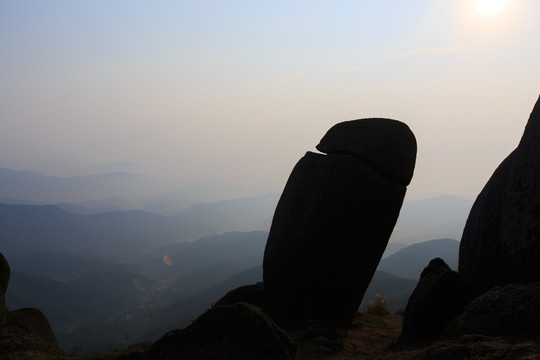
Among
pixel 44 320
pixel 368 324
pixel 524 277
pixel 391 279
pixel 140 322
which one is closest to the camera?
pixel 524 277

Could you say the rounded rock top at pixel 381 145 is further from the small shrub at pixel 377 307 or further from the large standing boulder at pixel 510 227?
the small shrub at pixel 377 307

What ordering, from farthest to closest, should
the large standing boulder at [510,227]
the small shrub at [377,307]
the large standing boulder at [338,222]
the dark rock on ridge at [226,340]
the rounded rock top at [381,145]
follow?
the small shrub at [377,307] → the rounded rock top at [381,145] → the large standing boulder at [338,222] → the large standing boulder at [510,227] → the dark rock on ridge at [226,340]

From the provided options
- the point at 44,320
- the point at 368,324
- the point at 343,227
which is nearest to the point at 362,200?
the point at 343,227

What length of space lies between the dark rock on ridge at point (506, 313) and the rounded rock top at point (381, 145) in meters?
4.91

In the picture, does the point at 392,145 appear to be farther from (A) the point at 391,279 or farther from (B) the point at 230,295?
(A) the point at 391,279

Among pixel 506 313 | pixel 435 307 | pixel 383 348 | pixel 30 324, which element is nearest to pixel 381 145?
pixel 435 307

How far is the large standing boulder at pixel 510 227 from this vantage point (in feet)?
26.1

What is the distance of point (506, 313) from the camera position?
23.0 ft

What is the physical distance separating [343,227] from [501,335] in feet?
17.7

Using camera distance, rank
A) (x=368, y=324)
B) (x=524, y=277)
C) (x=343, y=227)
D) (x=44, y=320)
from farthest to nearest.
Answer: (x=44, y=320) < (x=368, y=324) < (x=343, y=227) < (x=524, y=277)

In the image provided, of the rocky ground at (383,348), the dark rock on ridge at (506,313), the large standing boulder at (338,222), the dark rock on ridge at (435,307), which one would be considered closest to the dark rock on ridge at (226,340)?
the rocky ground at (383,348)

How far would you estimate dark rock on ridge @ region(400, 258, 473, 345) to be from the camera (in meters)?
9.29

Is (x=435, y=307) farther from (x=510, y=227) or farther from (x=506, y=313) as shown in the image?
(x=506, y=313)

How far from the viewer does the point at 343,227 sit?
11766mm
